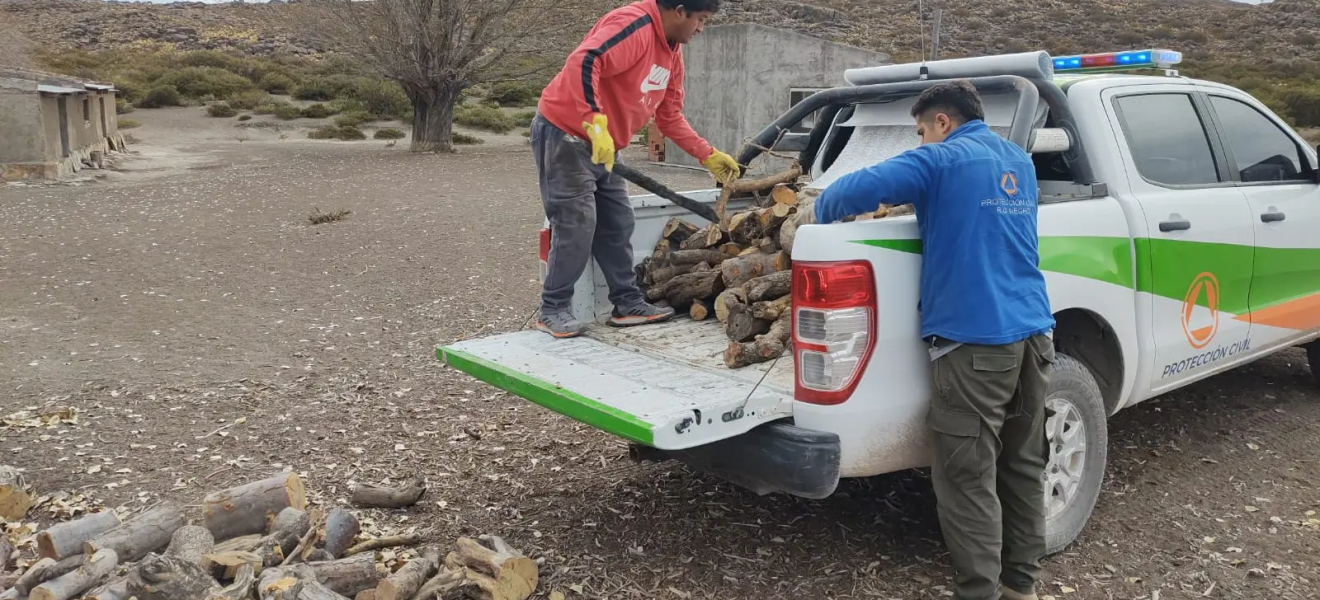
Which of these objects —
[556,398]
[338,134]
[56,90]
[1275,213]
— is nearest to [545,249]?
[556,398]

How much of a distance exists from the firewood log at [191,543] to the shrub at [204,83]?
36966 millimetres

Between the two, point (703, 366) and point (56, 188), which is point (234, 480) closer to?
point (703, 366)

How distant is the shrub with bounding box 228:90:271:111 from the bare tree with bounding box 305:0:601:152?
12466 millimetres

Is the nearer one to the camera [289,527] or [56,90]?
[289,527]

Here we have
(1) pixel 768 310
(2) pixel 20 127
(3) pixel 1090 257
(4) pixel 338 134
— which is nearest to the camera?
(3) pixel 1090 257

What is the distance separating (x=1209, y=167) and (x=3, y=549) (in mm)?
5182

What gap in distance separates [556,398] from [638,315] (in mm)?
1164

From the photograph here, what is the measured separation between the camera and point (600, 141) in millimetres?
4273

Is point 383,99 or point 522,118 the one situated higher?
point 383,99

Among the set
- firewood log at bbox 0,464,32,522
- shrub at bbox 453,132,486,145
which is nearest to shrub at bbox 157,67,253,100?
shrub at bbox 453,132,486,145

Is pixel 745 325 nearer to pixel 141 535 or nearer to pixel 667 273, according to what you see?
pixel 667 273

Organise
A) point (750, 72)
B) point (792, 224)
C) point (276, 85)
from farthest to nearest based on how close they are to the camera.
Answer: point (276, 85), point (750, 72), point (792, 224)

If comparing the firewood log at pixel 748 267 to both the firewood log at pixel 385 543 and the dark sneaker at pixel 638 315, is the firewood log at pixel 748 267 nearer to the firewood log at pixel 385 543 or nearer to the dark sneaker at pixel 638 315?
the dark sneaker at pixel 638 315

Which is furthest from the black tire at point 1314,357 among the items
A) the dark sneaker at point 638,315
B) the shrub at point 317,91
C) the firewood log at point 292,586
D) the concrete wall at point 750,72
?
the shrub at point 317,91
